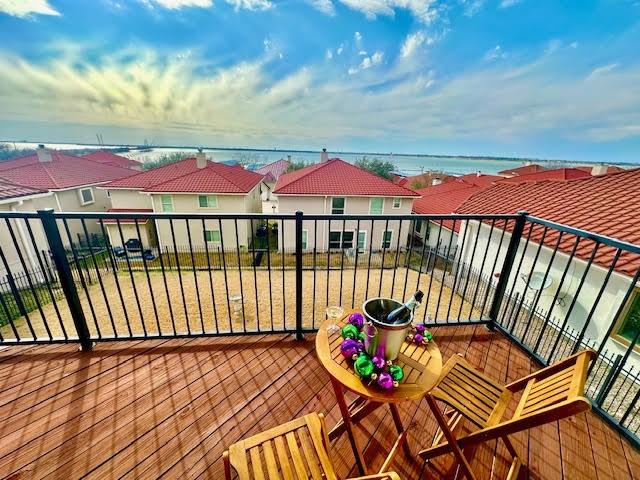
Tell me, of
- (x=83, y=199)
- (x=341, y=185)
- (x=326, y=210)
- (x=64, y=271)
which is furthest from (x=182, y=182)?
(x=64, y=271)

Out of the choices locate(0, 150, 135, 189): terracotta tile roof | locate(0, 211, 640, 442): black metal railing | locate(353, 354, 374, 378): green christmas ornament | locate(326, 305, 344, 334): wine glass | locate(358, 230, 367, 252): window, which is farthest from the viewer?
locate(358, 230, 367, 252): window

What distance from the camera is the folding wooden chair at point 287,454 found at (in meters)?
1.13

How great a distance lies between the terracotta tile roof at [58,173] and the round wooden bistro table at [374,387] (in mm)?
19197

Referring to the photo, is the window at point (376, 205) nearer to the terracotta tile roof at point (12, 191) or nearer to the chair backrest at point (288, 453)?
the chair backrest at point (288, 453)

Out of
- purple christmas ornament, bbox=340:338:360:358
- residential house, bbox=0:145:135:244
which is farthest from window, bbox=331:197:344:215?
purple christmas ornament, bbox=340:338:360:358

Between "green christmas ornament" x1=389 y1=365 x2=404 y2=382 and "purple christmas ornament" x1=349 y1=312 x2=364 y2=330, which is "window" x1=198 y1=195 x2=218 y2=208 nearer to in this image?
"purple christmas ornament" x1=349 y1=312 x2=364 y2=330

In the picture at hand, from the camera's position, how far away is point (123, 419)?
1692 millimetres

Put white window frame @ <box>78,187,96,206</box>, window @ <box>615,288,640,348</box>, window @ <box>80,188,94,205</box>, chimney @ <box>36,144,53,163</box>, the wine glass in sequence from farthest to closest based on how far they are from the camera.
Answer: chimney @ <box>36,144,53,163</box>, window @ <box>80,188,94,205</box>, white window frame @ <box>78,187,96,206</box>, window @ <box>615,288,640,348</box>, the wine glass

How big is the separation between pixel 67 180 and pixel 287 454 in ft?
68.1

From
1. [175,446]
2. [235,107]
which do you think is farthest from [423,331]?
[235,107]

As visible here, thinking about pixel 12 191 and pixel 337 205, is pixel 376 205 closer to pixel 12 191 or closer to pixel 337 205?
pixel 337 205

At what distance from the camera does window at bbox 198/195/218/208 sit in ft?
45.1

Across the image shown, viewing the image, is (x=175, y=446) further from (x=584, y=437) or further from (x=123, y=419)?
(x=584, y=437)

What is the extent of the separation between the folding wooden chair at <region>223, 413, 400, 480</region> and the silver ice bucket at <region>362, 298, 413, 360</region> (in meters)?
0.45
